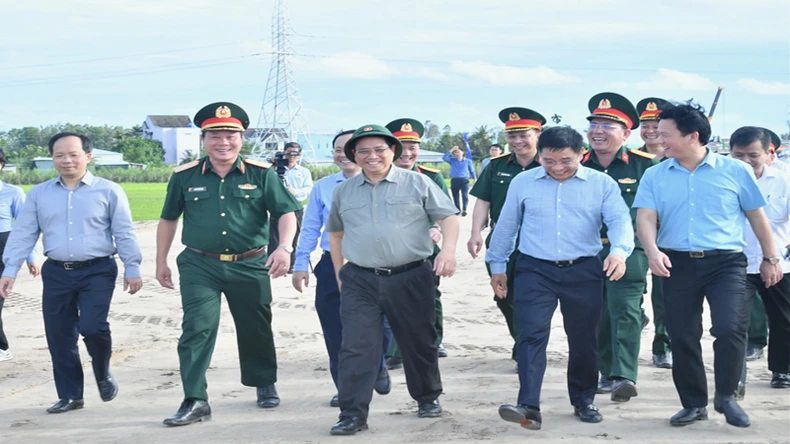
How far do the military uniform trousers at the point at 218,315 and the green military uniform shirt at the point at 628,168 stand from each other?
8.97 ft

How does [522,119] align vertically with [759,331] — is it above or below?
above

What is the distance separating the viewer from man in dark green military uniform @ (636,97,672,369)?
26.7ft

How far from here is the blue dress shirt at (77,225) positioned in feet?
22.5

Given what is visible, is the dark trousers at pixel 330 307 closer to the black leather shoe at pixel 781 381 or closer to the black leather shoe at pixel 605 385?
the black leather shoe at pixel 605 385

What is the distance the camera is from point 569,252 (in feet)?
20.4

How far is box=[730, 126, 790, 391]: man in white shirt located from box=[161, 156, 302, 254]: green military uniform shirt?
3389 millimetres

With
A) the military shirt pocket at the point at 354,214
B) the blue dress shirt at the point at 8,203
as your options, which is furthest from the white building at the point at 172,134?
the military shirt pocket at the point at 354,214

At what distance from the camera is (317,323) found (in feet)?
33.7

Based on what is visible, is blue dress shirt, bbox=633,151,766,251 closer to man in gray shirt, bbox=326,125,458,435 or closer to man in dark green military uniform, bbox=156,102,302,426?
man in gray shirt, bbox=326,125,458,435

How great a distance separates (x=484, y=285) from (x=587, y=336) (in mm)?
6634

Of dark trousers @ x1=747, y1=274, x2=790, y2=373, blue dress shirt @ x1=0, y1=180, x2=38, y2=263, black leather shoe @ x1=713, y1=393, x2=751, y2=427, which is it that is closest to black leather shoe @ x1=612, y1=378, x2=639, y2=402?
black leather shoe @ x1=713, y1=393, x2=751, y2=427

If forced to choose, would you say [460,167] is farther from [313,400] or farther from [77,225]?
[77,225]

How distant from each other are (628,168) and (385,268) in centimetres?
234

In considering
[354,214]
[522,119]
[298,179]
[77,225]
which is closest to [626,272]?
[522,119]
